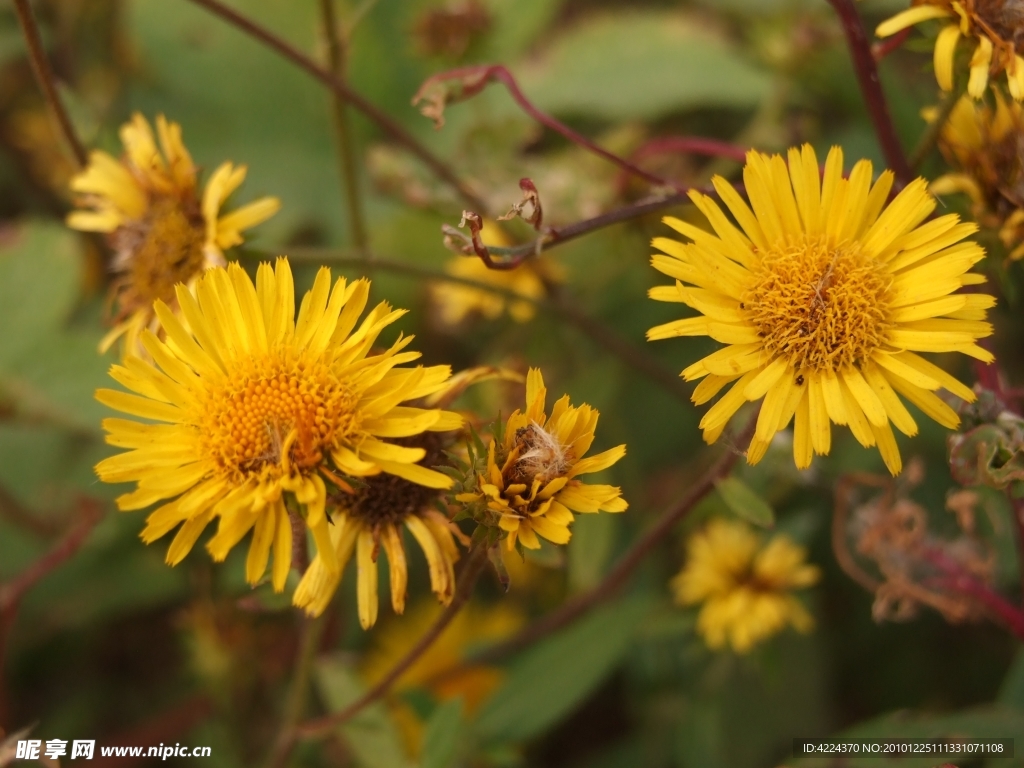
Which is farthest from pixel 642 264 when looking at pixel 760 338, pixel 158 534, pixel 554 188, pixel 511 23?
pixel 158 534

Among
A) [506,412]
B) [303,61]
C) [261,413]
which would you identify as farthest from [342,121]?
[261,413]

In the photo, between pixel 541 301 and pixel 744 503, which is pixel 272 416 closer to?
pixel 744 503

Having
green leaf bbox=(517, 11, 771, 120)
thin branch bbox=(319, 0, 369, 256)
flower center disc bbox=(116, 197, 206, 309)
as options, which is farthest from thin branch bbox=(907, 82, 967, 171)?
green leaf bbox=(517, 11, 771, 120)

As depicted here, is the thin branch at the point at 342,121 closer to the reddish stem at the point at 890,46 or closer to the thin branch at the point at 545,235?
the thin branch at the point at 545,235

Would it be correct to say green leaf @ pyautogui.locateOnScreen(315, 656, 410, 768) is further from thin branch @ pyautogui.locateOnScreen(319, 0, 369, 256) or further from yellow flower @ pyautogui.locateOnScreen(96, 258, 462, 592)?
thin branch @ pyautogui.locateOnScreen(319, 0, 369, 256)

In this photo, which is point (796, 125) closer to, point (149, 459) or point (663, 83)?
point (663, 83)

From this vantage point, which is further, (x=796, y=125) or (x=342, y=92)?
(x=796, y=125)
